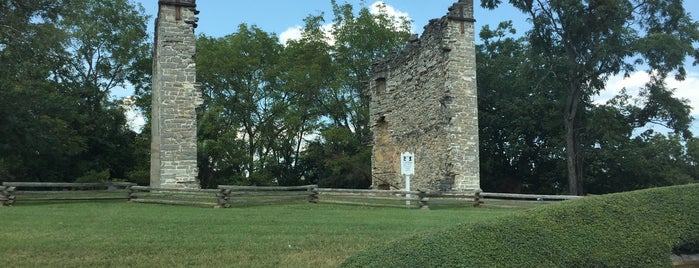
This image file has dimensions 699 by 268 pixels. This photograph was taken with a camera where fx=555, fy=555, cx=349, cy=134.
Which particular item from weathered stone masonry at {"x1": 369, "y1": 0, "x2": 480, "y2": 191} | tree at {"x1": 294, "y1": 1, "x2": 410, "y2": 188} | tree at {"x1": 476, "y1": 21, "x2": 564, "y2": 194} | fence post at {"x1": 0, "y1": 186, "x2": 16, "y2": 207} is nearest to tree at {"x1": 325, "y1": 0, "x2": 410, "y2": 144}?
tree at {"x1": 294, "y1": 1, "x2": 410, "y2": 188}

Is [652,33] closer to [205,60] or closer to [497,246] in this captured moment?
[205,60]

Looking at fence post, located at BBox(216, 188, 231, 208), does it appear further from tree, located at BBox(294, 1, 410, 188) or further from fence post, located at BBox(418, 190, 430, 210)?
tree, located at BBox(294, 1, 410, 188)

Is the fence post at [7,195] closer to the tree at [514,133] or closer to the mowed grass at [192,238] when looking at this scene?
the mowed grass at [192,238]

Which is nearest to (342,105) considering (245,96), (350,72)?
(350,72)

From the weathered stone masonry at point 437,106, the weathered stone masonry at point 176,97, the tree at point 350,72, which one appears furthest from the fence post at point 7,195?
the tree at point 350,72

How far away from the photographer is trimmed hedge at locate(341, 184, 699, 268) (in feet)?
11.7

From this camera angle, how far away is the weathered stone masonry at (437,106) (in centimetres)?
1773

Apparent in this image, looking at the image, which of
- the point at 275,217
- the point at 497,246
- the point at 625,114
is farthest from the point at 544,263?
the point at 625,114

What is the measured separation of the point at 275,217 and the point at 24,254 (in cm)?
552

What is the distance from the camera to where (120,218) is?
36.5ft

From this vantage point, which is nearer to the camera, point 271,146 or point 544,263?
point 544,263

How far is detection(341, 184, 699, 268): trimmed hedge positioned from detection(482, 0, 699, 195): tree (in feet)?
71.2

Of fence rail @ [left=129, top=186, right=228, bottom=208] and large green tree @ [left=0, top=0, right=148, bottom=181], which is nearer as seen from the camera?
large green tree @ [left=0, top=0, right=148, bottom=181]

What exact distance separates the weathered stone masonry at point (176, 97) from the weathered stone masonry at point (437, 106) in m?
7.86
